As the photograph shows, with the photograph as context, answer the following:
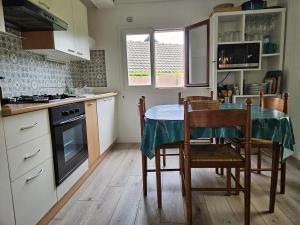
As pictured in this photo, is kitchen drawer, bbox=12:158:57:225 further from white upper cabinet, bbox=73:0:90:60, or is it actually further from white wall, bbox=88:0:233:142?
white wall, bbox=88:0:233:142

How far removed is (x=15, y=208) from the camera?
1208mm

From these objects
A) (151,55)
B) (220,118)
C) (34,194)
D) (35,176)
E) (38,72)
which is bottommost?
(34,194)

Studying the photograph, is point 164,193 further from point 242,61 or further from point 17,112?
point 242,61

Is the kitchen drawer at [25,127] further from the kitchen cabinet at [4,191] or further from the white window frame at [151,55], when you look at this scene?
the white window frame at [151,55]

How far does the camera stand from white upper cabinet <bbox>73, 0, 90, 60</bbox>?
105 inches

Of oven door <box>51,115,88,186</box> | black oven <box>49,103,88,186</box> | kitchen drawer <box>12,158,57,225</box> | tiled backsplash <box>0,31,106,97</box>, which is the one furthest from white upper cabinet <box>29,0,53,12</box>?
kitchen drawer <box>12,158,57,225</box>

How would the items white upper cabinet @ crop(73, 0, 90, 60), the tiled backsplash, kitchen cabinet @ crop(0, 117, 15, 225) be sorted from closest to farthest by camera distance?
1. kitchen cabinet @ crop(0, 117, 15, 225)
2. the tiled backsplash
3. white upper cabinet @ crop(73, 0, 90, 60)

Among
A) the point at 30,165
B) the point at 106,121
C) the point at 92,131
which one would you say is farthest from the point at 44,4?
the point at 106,121

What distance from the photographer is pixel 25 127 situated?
1.32 m

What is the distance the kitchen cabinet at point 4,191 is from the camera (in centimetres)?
112

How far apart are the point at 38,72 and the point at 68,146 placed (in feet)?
3.52

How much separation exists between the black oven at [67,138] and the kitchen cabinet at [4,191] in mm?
475

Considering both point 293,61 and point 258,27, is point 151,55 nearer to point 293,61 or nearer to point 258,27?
point 258,27

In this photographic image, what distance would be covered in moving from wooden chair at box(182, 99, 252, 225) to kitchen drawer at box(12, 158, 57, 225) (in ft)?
3.36
